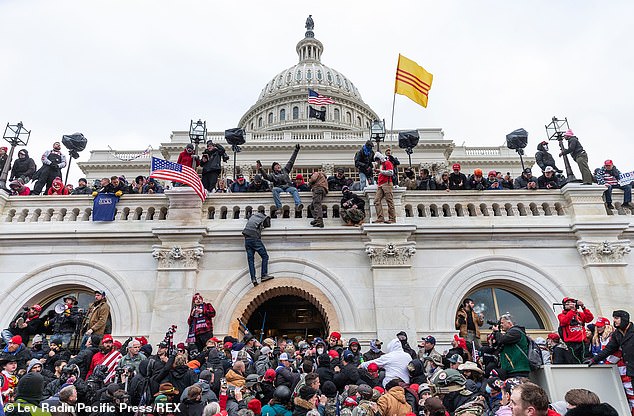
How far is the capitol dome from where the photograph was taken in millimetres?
Answer: 82938

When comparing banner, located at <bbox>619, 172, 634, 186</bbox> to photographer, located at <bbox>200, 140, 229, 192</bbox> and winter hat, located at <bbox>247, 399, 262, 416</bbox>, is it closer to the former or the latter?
photographer, located at <bbox>200, 140, 229, 192</bbox>

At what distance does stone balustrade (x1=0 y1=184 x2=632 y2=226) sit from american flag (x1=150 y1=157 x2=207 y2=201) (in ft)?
2.56

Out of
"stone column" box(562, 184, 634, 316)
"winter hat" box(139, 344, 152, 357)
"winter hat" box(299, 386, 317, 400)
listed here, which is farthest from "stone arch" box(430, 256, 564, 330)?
"winter hat" box(139, 344, 152, 357)

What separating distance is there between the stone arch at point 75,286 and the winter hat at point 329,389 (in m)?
6.65

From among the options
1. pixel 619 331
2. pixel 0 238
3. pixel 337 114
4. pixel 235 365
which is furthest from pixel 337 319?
pixel 337 114

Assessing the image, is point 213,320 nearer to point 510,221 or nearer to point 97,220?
point 97,220

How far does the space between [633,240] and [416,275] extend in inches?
260

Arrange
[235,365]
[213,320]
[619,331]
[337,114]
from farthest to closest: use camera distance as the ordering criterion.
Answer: [337,114] < [213,320] < [235,365] < [619,331]

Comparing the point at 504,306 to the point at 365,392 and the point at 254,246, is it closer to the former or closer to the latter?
the point at 254,246

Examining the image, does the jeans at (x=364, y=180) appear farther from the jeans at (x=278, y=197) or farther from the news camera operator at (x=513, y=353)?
the news camera operator at (x=513, y=353)

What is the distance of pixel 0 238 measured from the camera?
42.2ft

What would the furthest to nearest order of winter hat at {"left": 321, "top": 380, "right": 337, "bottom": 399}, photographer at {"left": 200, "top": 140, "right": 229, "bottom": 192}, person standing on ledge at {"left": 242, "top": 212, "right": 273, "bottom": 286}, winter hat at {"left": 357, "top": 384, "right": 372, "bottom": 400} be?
photographer at {"left": 200, "top": 140, "right": 229, "bottom": 192} → person standing on ledge at {"left": 242, "top": 212, "right": 273, "bottom": 286} → winter hat at {"left": 321, "top": 380, "right": 337, "bottom": 399} → winter hat at {"left": 357, "top": 384, "right": 372, "bottom": 400}

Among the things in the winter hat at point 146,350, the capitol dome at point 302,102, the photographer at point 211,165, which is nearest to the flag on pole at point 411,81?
the photographer at point 211,165

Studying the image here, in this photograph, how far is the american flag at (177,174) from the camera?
41.5 ft
